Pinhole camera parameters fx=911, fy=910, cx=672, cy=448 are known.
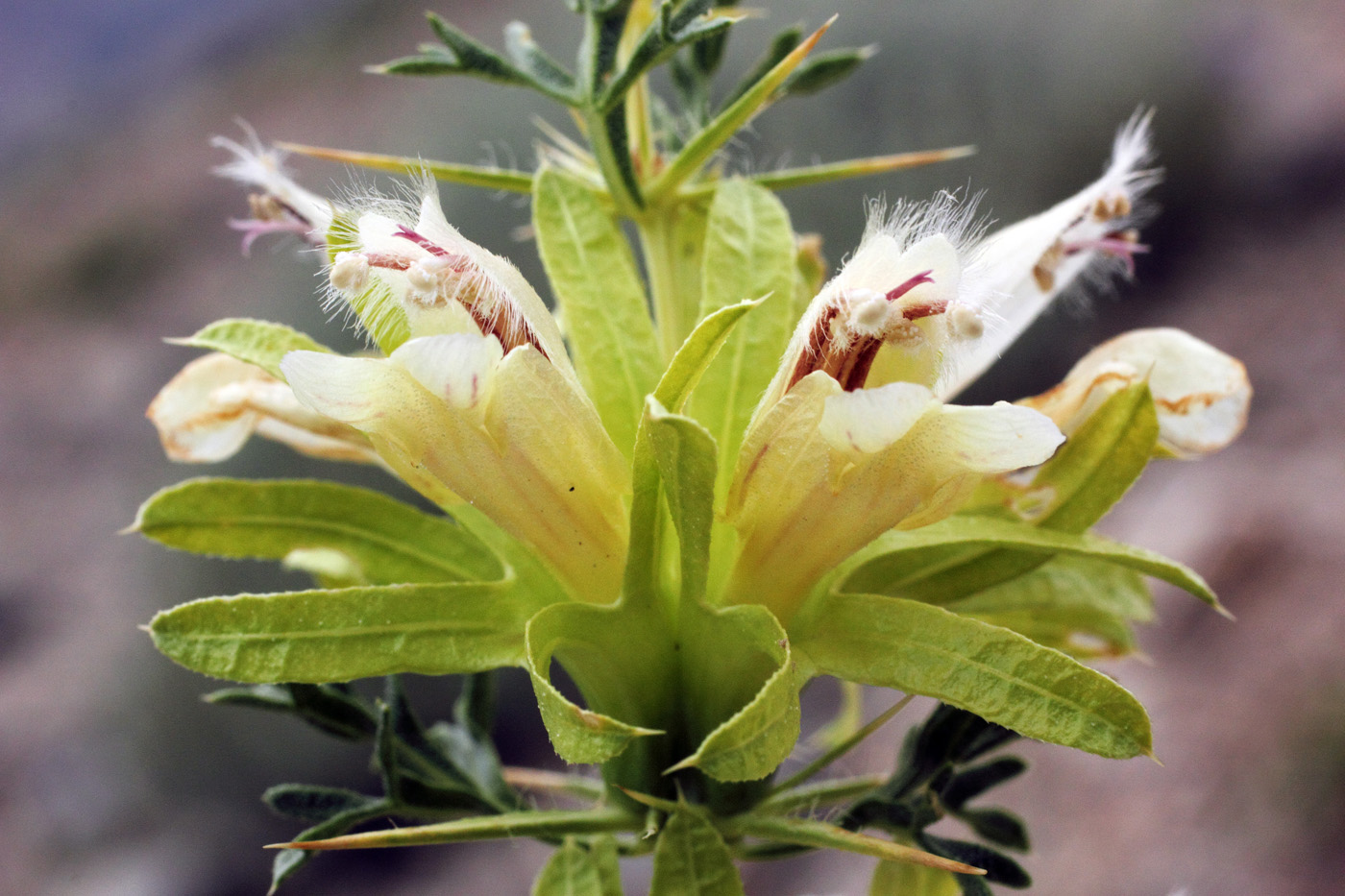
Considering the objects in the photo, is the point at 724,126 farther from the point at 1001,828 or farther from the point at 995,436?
the point at 1001,828

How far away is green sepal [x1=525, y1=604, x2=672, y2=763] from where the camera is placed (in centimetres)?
43

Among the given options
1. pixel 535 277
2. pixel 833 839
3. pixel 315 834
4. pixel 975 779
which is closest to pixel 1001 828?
pixel 975 779

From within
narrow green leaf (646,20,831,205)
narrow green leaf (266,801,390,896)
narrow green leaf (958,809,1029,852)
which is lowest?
narrow green leaf (958,809,1029,852)

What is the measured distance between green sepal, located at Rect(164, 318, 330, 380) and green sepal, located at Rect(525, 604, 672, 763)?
0.21 m

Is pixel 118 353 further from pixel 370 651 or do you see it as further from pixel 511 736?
pixel 370 651

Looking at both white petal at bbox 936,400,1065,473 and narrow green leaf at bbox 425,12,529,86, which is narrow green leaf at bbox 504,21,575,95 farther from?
white petal at bbox 936,400,1065,473

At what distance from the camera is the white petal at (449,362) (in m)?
0.40

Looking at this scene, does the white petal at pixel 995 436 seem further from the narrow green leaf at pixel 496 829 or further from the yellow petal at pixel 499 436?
the narrow green leaf at pixel 496 829

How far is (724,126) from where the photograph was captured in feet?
1.86

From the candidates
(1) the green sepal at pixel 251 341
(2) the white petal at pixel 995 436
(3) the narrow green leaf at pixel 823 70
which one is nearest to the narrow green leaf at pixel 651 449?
(2) the white petal at pixel 995 436

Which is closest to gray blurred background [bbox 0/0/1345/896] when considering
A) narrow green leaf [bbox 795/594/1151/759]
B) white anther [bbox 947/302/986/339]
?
narrow green leaf [bbox 795/594/1151/759]

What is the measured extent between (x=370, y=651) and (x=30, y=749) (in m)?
2.16

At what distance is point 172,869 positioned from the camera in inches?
81.3

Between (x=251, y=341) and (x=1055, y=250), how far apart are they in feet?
1.61
